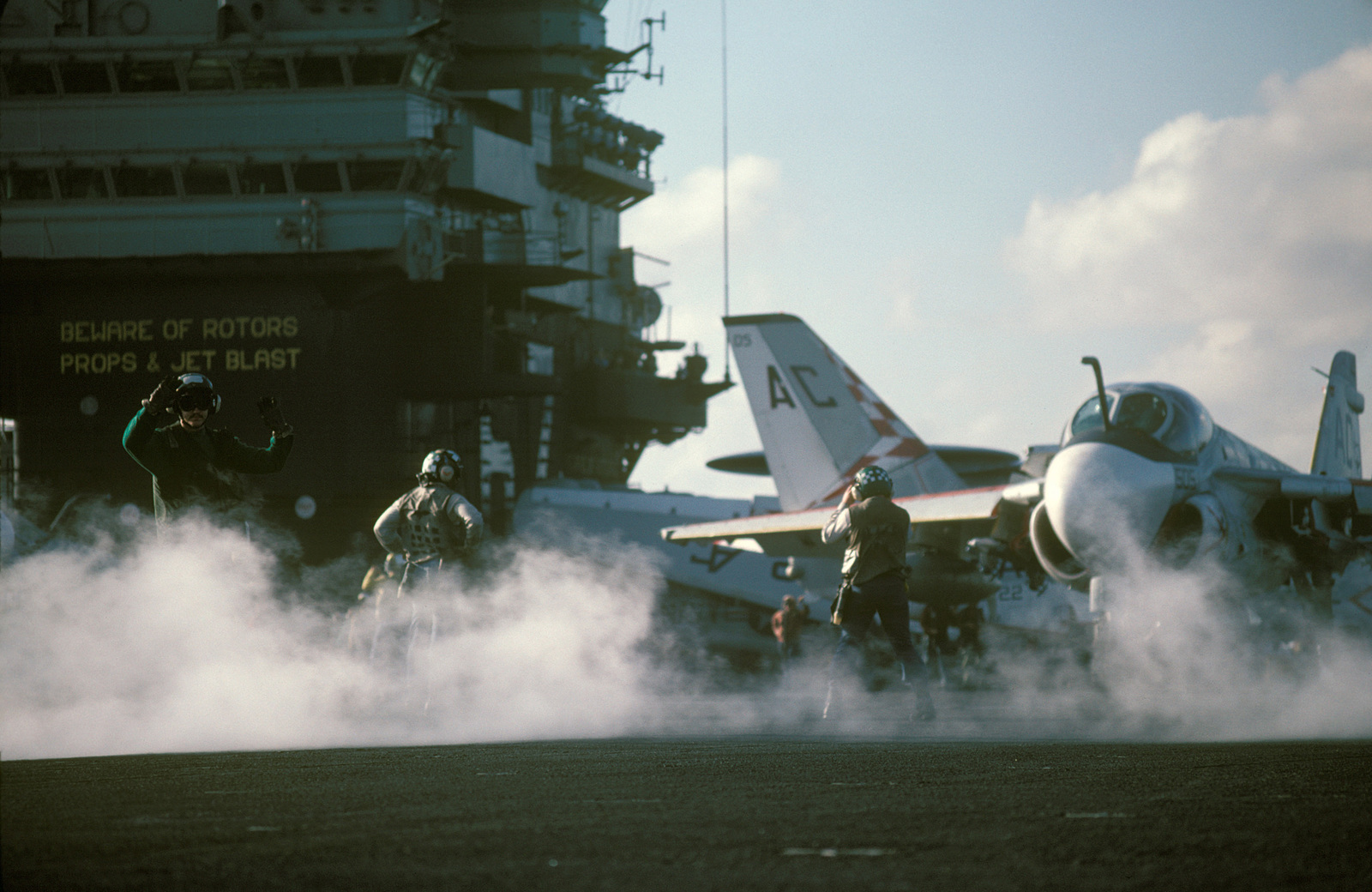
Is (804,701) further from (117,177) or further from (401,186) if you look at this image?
(117,177)

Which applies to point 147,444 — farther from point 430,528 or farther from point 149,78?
point 149,78

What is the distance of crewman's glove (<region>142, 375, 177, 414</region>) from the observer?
7.54m

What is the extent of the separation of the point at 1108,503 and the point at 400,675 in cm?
613

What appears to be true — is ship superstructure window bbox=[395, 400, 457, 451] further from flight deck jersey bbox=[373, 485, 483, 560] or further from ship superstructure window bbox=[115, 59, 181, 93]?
flight deck jersey bbox=[373, 485, 483, 560]

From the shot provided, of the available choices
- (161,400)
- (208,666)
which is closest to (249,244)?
(208,666)

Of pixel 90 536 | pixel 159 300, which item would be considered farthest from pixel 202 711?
pixel 159 300

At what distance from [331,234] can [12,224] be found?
839 centimetres

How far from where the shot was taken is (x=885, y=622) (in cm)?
1014

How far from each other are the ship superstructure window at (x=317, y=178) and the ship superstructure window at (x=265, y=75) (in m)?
2.17

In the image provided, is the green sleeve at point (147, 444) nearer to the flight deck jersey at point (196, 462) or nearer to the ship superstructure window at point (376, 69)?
the flight deck jersey at point (196, 462)

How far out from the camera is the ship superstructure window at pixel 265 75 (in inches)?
1375

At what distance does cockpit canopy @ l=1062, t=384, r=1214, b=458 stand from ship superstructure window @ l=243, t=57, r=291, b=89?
2800 centimetres

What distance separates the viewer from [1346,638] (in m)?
14.7

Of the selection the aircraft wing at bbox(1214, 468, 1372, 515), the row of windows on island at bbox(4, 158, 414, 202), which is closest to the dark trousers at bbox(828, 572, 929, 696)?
the aircraft wing at bbox(1214, 468, 1372, 515)
